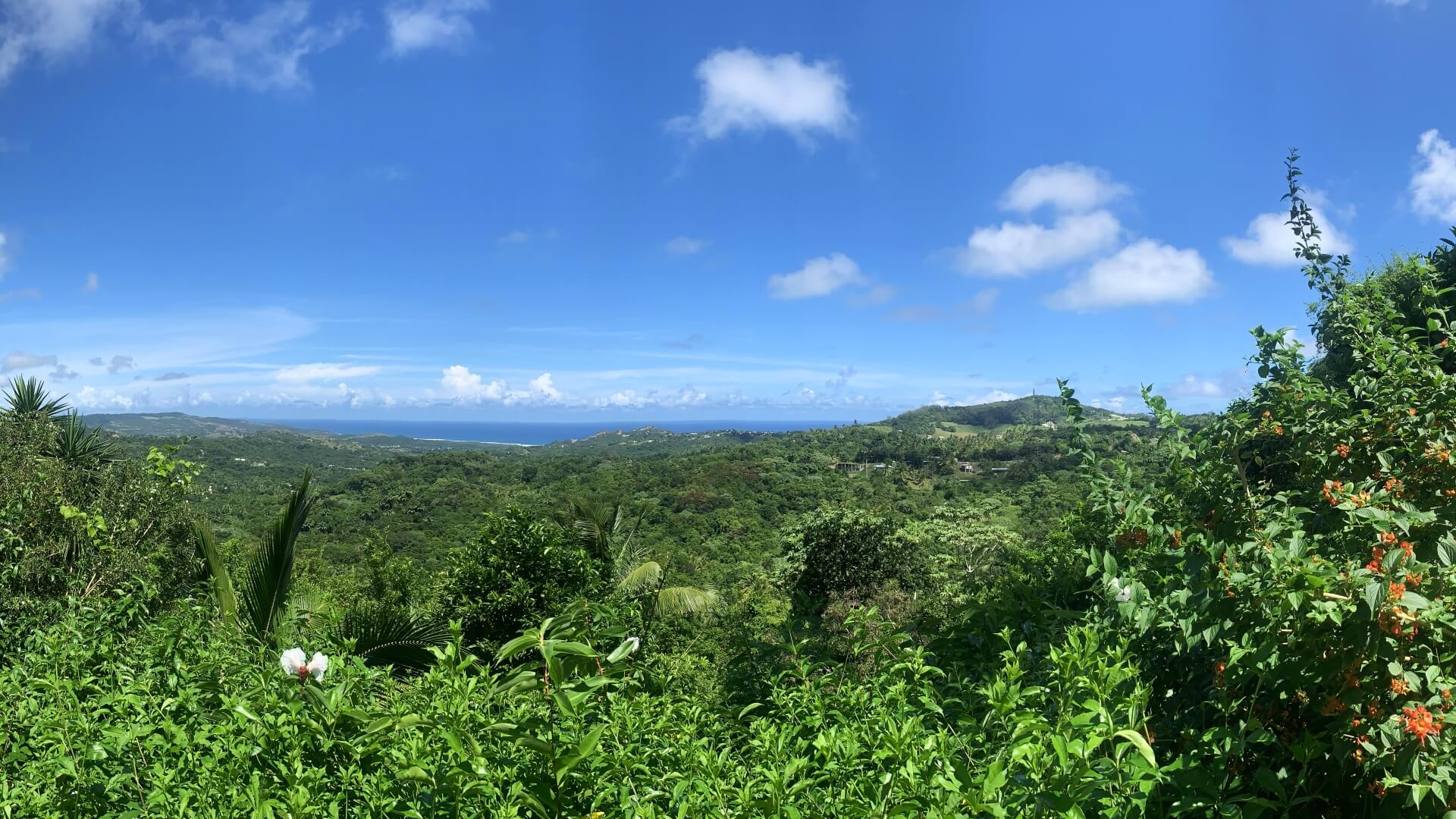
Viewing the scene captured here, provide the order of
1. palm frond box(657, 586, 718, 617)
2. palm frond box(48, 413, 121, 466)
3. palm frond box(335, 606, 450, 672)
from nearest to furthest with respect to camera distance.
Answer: palm frond box(335, 606, 450, 672) → palm frond box(48, 413, 121, 466) → palm frond box(657, 586, 718, 617)

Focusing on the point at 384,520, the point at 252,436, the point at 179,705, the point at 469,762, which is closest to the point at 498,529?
the point at 179,705

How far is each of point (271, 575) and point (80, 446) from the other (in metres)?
7.21

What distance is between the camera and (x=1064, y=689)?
1.30 m

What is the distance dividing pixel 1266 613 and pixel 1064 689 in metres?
0.49

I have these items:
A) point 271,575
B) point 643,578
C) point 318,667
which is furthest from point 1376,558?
point 643,578

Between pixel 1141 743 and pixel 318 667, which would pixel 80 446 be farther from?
pixel 1141 743

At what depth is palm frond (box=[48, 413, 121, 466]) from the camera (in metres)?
8.50

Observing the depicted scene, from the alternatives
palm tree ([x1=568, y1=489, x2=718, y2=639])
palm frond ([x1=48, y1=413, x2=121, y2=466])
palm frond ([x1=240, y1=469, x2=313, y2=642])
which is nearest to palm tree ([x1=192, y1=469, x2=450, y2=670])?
palm frond ([x1=240, y1=469, x2=313, y2=642])

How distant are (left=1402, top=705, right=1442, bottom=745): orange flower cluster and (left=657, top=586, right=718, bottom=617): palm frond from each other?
12476mm

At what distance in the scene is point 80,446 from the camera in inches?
357

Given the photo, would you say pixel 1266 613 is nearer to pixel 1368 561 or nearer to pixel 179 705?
pixel 1368 561

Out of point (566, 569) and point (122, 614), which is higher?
point (122, 614)

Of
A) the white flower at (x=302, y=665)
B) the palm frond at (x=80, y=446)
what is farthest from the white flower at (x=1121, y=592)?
the palm frond at (x=80, y=446)

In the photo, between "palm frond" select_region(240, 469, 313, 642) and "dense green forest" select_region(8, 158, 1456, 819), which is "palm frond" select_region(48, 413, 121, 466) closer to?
"palm frond" select_region(240, 469, 313, 642)
